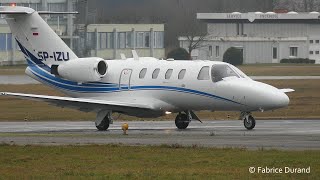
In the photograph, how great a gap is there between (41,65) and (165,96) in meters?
5.81

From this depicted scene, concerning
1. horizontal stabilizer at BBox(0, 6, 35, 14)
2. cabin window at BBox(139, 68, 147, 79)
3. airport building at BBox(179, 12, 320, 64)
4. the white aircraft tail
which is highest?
horizontal stabilizer at BBox(0, 6, 35, 14)

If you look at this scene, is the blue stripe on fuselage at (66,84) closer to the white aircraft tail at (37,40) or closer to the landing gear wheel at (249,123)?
the white aircraft tail at (37,40)

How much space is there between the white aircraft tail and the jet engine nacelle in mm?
943

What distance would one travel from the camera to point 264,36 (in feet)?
397

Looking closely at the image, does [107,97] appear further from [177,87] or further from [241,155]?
[241,155]

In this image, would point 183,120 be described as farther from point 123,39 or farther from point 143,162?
point 123,39

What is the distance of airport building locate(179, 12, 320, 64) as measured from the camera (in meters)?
112

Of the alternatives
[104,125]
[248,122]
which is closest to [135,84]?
[104,125]

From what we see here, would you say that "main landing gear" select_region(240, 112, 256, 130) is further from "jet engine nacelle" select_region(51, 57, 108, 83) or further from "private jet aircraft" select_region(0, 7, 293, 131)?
"jet engine nacelle" select_region(51, 57, 108, 83)

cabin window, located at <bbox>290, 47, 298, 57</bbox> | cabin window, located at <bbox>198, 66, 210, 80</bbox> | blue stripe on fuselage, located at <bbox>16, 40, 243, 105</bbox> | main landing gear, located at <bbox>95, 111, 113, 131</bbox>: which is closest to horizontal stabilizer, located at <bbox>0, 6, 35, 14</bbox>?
blue stripe on fuselage, located at <bbox>16, 40, 243, 105</bbox>

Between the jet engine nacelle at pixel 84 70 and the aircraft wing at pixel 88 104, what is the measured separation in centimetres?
161

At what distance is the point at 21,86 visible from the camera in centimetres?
7269

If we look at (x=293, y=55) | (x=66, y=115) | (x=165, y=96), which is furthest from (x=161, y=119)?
(x=293, y=55)

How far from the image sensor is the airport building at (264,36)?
368 ft
